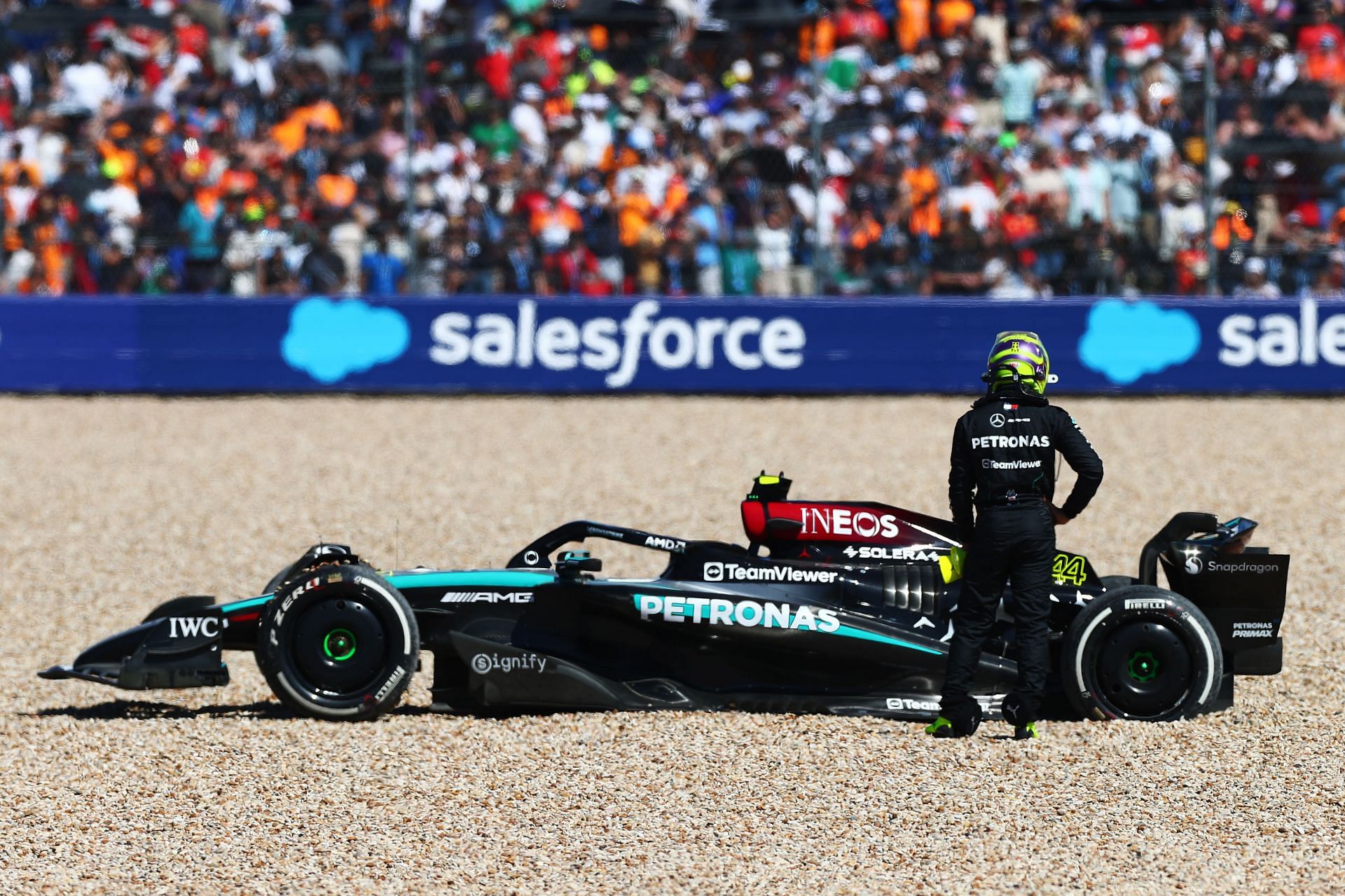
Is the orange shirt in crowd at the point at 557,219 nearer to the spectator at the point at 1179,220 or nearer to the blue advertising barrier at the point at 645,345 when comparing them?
the blue advertising barrier at the point at 645,345

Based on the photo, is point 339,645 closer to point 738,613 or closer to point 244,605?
point 244,605

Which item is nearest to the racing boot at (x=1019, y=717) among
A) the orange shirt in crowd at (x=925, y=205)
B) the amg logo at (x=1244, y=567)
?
the amg logo at (x=1244, y=567)

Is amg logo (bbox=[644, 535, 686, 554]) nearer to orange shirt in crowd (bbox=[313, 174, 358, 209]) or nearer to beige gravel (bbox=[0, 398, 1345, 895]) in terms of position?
beige gravel (bbox=[0, 398, 1345, 895])

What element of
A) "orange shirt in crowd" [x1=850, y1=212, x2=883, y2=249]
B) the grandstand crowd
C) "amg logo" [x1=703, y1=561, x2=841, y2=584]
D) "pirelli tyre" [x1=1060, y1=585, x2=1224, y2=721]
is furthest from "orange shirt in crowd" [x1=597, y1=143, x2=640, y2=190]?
"pirelli tyre" [x1=1060, y1=585, x2=1224, y2=721]

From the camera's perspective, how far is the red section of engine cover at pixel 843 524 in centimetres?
723

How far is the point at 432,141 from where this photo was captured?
1742 cm

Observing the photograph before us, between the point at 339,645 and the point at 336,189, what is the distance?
10.7m

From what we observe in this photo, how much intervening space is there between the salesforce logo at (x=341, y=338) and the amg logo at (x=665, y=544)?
9728mm

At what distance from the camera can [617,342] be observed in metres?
16.6

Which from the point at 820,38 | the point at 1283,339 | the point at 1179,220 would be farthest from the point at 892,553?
the point at 820,38

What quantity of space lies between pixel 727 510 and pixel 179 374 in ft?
23.9

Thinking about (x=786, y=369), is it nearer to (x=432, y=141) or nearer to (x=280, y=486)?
(x=432, y=141)

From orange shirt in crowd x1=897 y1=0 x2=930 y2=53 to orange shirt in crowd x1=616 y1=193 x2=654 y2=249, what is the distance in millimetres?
3297

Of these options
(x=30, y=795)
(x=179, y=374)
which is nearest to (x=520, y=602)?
(x=30, y=795)
